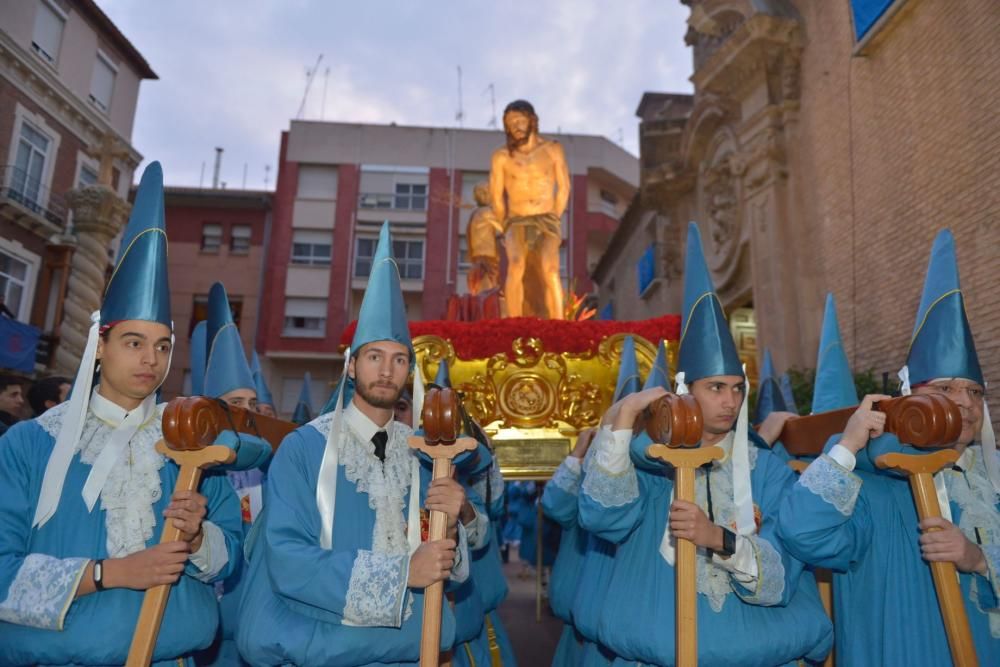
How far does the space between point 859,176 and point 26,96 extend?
622 inches

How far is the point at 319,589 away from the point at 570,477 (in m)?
1.63

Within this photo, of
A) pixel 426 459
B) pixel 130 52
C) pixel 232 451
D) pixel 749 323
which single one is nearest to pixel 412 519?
pixel 426 459

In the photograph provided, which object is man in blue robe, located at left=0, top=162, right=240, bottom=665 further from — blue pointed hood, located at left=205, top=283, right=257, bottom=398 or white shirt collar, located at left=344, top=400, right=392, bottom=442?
blue pointed hood, located at left=205, top=283, right=257, bottom=398

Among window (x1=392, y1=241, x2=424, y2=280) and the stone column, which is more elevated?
window (x1=392, y1=241, x2=424, y2=280)

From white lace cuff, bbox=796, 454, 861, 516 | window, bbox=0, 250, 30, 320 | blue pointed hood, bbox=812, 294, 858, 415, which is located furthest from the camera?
window, bbox=0, 250, 30, 320

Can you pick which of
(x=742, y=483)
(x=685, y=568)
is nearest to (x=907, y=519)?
(x=742, y=483)

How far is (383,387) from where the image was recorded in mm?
2395

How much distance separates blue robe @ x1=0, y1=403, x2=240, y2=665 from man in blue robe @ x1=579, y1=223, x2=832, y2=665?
1246mm

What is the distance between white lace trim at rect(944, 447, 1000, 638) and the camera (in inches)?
93.3


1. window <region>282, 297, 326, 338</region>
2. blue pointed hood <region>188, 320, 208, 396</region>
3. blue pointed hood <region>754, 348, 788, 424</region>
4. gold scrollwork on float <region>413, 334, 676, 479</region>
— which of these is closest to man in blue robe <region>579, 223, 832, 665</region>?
blue pointed hood <region>754, 348, 788, 424</region>

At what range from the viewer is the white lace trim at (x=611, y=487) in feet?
7.32

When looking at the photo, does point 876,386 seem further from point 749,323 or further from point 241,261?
point 241,261

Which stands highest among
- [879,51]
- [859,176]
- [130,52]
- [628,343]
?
[130,52]

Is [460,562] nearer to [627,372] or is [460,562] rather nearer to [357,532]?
[357,532]
